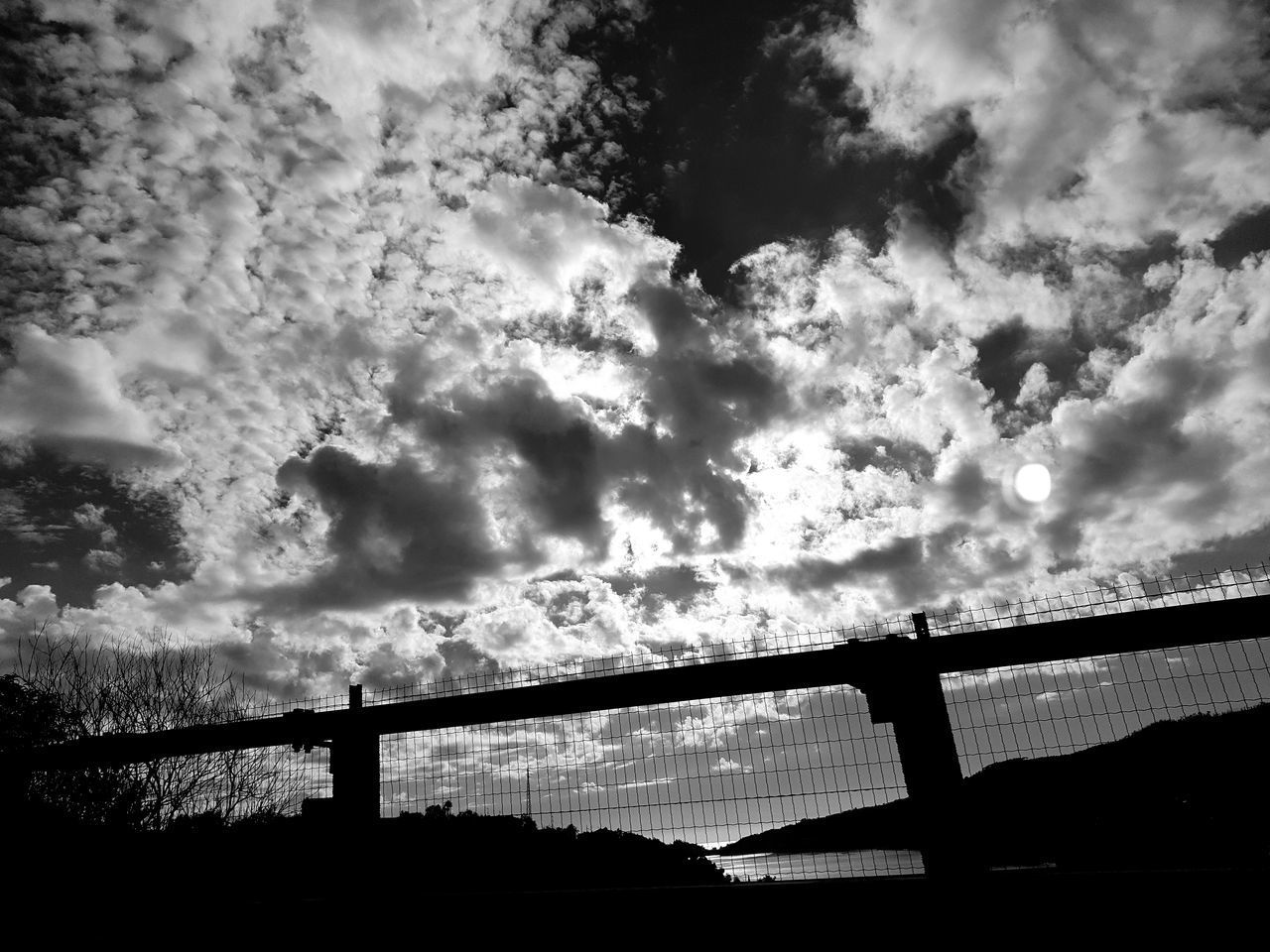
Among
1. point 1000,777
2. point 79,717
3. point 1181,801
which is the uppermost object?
point 79,717

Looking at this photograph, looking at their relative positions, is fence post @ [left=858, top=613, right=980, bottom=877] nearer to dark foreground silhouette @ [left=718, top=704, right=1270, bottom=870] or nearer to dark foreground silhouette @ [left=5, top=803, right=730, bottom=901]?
dark foreground silhouette @ [left=718, top=704, right=1270, bottom=870]

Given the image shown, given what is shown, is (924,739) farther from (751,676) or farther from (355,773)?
(355,773)

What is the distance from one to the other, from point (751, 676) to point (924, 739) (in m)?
1.50

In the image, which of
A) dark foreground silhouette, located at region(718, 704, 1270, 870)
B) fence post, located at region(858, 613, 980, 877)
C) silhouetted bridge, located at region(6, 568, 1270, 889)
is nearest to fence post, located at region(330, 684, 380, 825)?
silhouetted bridge, located at region(6, 568, 1270, 889)

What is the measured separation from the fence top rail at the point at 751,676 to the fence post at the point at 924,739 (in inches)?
0.9

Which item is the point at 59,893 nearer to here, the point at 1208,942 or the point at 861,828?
the point at 861,828

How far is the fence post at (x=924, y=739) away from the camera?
4.98 m

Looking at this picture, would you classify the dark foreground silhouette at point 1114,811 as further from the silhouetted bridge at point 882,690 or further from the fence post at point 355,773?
the fence post at point 355,773

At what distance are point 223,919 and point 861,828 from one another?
5340mm

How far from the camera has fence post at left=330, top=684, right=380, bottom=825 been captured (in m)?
6.80

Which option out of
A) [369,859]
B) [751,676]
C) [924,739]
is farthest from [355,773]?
[924,739]

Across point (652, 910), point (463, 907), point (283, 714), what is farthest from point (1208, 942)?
point (283, 714)

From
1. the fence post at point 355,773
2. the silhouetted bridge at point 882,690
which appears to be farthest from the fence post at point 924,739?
the fence post at point 355,773

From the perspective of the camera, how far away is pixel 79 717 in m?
15.1
